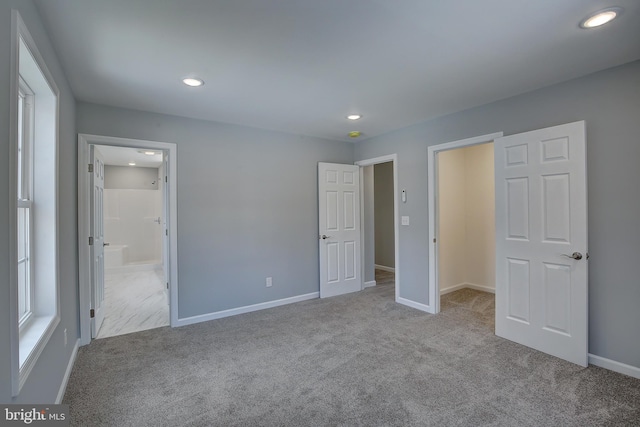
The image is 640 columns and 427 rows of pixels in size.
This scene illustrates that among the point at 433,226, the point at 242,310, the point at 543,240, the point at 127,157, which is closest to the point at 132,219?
the point at 127,157

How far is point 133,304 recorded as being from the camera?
4.31 meters

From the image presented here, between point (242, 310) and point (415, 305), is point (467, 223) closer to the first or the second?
point (415, 305)

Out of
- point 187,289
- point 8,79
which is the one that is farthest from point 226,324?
point 8,79

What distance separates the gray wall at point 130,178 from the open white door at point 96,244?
4.31m

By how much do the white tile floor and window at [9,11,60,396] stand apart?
1534mm

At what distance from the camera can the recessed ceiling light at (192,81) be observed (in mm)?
2533

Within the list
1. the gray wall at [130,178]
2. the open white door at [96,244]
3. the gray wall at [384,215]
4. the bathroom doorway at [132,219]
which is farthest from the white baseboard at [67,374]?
the gray wall at [130,178]

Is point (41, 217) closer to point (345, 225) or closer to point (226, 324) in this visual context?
point (226, 324)

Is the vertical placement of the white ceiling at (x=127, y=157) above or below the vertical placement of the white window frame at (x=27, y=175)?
above

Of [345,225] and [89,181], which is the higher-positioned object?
[89,181]

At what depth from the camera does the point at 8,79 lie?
1.21 m

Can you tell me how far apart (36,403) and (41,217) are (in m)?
1.10

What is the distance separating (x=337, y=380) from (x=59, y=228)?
2.28 metres

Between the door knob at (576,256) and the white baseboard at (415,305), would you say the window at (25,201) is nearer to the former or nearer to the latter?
the white baseboard at (415,305)
